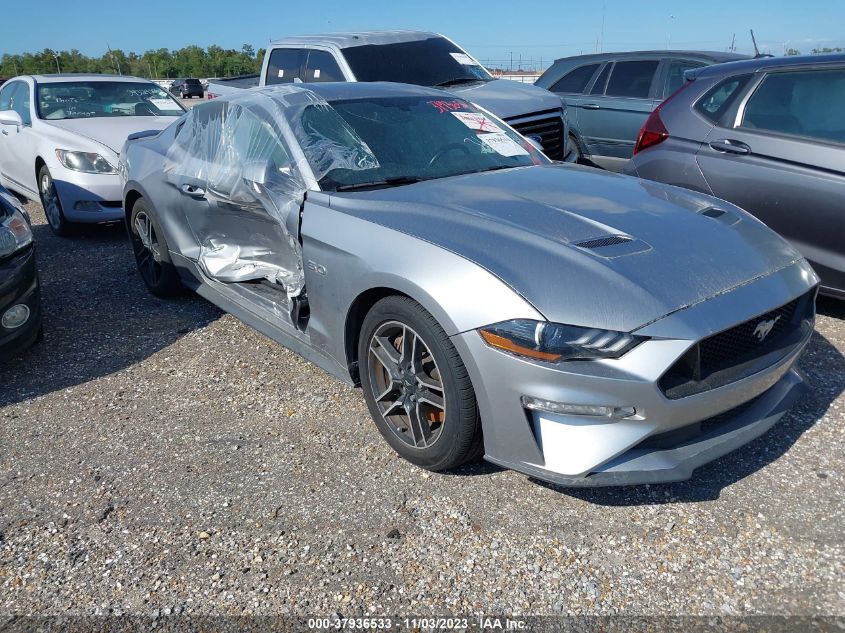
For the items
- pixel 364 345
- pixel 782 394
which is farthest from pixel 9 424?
pixel 782 394

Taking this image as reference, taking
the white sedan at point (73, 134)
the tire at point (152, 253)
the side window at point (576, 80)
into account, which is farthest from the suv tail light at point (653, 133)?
the white sedan at point (73, 134)

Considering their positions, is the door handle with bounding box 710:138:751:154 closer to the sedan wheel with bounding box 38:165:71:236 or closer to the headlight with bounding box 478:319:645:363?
the headlight with bounding box 478:319:645:363

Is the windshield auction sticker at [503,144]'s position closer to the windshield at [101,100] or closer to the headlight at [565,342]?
the headlight at [565,342]

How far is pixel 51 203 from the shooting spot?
7.12 meters

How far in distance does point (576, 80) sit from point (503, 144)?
5.43 metres

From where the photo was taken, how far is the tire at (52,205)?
6.89 metres

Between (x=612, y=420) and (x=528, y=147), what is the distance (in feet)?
7.55

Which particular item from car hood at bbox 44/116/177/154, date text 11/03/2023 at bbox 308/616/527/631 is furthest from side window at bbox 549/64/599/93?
date text 11/03/2023 at bbox 308/616/527/631

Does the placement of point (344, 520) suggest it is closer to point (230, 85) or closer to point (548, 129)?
point (548, 129)

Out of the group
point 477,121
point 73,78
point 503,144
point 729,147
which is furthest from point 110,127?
point 729,147

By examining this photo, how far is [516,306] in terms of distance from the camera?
2424 mm

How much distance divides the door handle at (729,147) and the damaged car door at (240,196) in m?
2.88

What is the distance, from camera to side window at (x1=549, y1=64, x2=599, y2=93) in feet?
28.7

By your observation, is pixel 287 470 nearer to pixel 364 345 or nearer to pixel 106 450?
pixel 364 345
